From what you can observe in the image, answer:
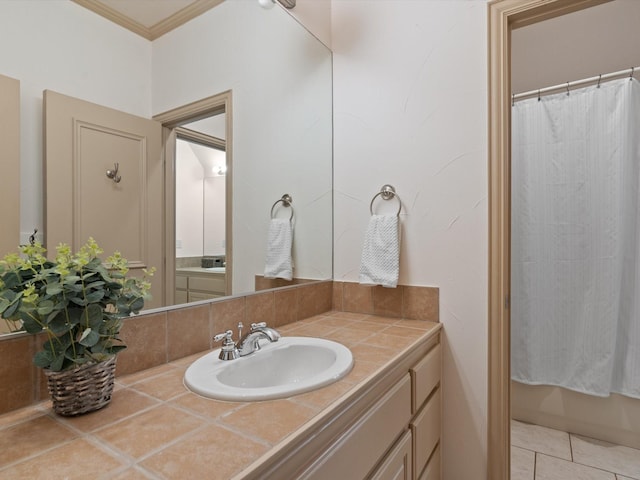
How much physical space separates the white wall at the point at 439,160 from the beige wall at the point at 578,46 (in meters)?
1.15

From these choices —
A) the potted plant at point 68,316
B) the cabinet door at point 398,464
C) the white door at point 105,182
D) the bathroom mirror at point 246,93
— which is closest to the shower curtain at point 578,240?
the bathroom mirror at point 246,93

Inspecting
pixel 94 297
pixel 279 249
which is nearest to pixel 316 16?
pixel 279 249

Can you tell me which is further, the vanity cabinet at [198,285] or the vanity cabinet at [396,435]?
the vanity cabinet at [198,285]

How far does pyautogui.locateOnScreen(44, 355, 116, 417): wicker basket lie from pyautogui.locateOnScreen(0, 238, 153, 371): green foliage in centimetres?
2

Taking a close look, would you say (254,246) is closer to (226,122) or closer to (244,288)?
(244,288)

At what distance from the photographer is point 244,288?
1.29 m

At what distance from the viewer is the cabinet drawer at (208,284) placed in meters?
1.08

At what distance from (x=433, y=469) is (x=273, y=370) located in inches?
29.1

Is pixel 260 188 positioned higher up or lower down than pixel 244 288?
higher up

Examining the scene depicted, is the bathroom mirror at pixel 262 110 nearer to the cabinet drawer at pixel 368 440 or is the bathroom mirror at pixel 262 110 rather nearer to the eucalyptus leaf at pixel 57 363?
the eucalyptus leaf at pixel 57 363

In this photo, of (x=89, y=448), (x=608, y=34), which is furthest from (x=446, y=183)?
(x=608, y=34)

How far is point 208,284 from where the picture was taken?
1.13 metres

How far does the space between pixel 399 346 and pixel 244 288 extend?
22.1 inches

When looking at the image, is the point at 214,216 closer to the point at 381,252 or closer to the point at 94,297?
the point at 94,297
